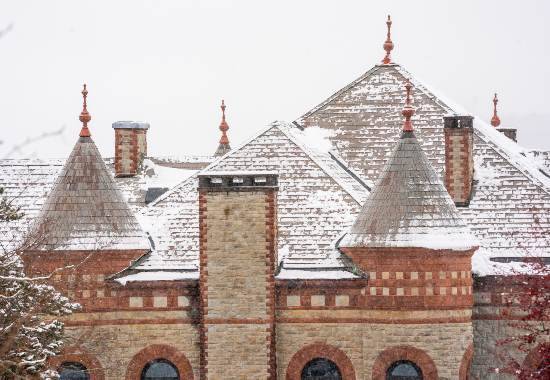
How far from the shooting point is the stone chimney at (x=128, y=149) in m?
34.8

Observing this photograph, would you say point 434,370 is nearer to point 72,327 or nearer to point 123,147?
point 72,327

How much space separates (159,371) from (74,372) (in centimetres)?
180

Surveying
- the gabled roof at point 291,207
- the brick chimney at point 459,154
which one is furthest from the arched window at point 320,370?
the brick chimney at point 459,154

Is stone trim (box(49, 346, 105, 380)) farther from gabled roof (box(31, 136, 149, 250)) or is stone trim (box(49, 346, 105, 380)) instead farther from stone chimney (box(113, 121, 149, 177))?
stone chimney (box(113, 121, 149, 177))

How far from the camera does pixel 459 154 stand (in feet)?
98.0

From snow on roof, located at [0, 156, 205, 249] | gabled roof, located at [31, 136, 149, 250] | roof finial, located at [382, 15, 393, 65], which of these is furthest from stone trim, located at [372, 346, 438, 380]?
roof finial, located at [382, 15, 393, 65]

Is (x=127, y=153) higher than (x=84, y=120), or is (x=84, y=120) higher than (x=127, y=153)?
(x=84, y=120)

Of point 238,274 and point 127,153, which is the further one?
point 127,153

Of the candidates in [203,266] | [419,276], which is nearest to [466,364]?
[419,276]

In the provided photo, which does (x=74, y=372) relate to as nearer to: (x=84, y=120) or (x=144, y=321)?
(x=144, y=321)

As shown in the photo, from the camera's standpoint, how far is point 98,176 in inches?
1095

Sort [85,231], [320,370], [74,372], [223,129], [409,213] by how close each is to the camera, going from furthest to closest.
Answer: [223,129] < [85,231] < [74,372] < [320,370] < [409,213]

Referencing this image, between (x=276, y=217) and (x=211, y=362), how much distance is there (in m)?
3.39

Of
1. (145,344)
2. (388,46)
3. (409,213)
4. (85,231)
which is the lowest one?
(145,344)
